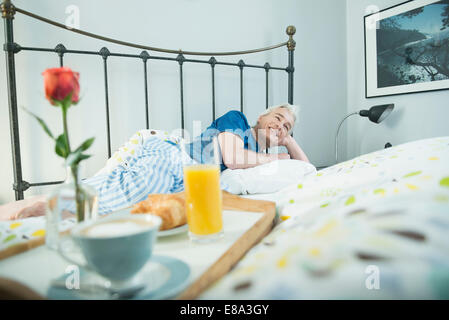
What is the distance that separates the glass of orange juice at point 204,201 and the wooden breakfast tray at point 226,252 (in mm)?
61

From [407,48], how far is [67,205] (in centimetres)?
228

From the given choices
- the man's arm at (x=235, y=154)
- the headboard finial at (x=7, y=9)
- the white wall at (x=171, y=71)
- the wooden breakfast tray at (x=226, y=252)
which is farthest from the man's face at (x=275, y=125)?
the headboard finial at (x=7, y=9)

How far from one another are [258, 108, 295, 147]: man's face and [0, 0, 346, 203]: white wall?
1.28 ft

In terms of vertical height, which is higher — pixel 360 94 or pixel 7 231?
pixel 360 94

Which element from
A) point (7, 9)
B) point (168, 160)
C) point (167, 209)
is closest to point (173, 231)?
point (167, 209)

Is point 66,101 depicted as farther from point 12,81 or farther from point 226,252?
point 12,81

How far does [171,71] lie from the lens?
1715 mm

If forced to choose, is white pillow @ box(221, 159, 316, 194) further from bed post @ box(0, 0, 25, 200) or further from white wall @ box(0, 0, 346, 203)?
bed post @ box(0, 0, 25, 200)

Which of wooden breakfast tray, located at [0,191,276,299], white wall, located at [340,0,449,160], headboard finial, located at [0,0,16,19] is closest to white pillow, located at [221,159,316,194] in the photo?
wooden breakfast tray, located at [0,191,276,299]
